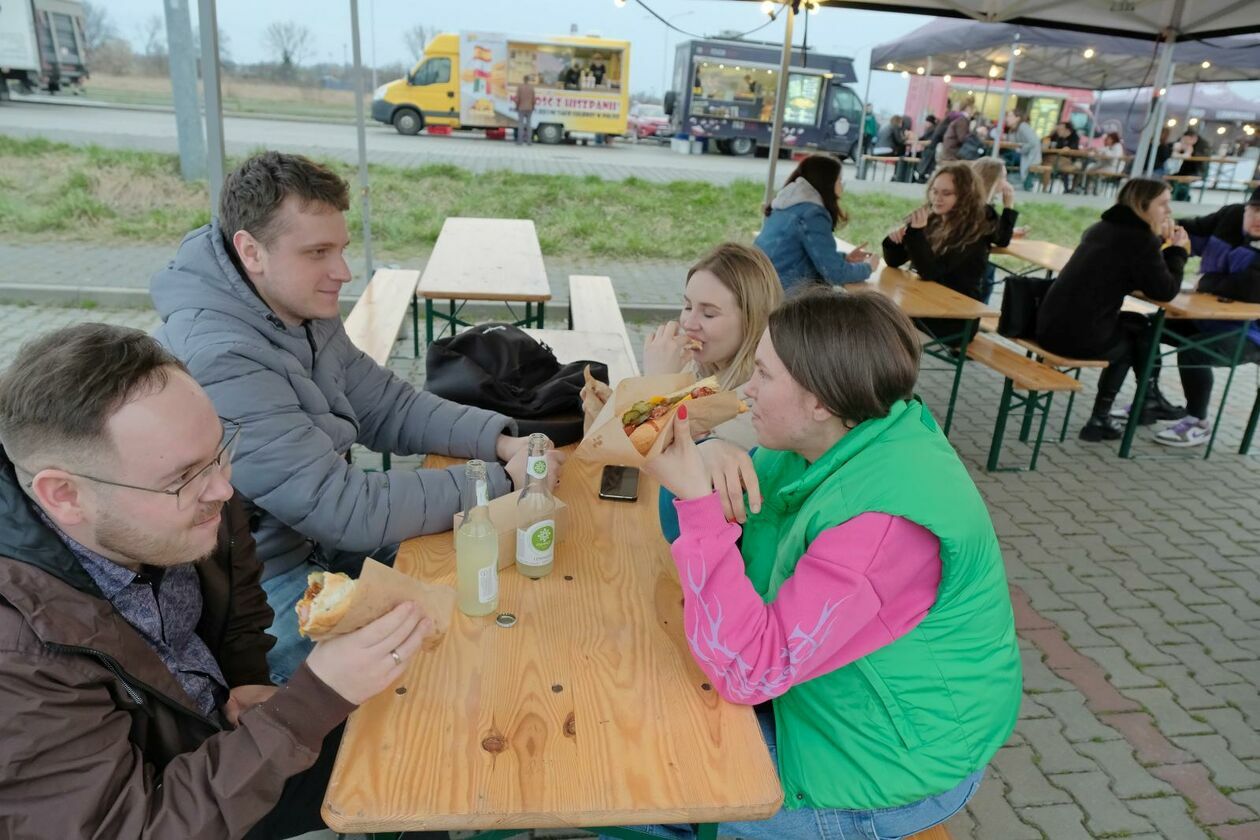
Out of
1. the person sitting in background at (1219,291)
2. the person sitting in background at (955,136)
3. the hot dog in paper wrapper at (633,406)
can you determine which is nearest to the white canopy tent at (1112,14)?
the person sitting in background at (1219,291)

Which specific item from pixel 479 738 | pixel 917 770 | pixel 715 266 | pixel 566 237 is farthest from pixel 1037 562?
pixel 566 237

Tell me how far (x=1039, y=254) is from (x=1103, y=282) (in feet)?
7.24

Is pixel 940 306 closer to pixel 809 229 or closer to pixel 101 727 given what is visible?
pixel 809 229

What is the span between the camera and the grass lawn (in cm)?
865

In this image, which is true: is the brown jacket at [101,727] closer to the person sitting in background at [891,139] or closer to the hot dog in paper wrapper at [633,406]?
the hot dog in paper wrapper at [633,406]

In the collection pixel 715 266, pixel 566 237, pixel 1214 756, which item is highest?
pixel 715 266

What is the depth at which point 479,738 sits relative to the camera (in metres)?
1.28

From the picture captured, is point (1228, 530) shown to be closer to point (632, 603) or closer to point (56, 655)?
point (632, 603)

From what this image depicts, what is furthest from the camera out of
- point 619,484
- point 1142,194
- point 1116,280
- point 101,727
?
point 1116,280

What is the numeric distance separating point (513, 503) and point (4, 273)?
733 cm

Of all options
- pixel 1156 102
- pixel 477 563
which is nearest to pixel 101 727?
pixel 477 563

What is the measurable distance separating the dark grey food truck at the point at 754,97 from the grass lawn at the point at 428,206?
853 centimetres

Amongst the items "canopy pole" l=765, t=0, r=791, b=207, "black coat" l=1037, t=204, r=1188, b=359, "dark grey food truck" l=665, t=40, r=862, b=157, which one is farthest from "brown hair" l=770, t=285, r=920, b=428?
"dark grey food truck" l=665, t=40, r=862, b=157

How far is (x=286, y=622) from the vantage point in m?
2.06
